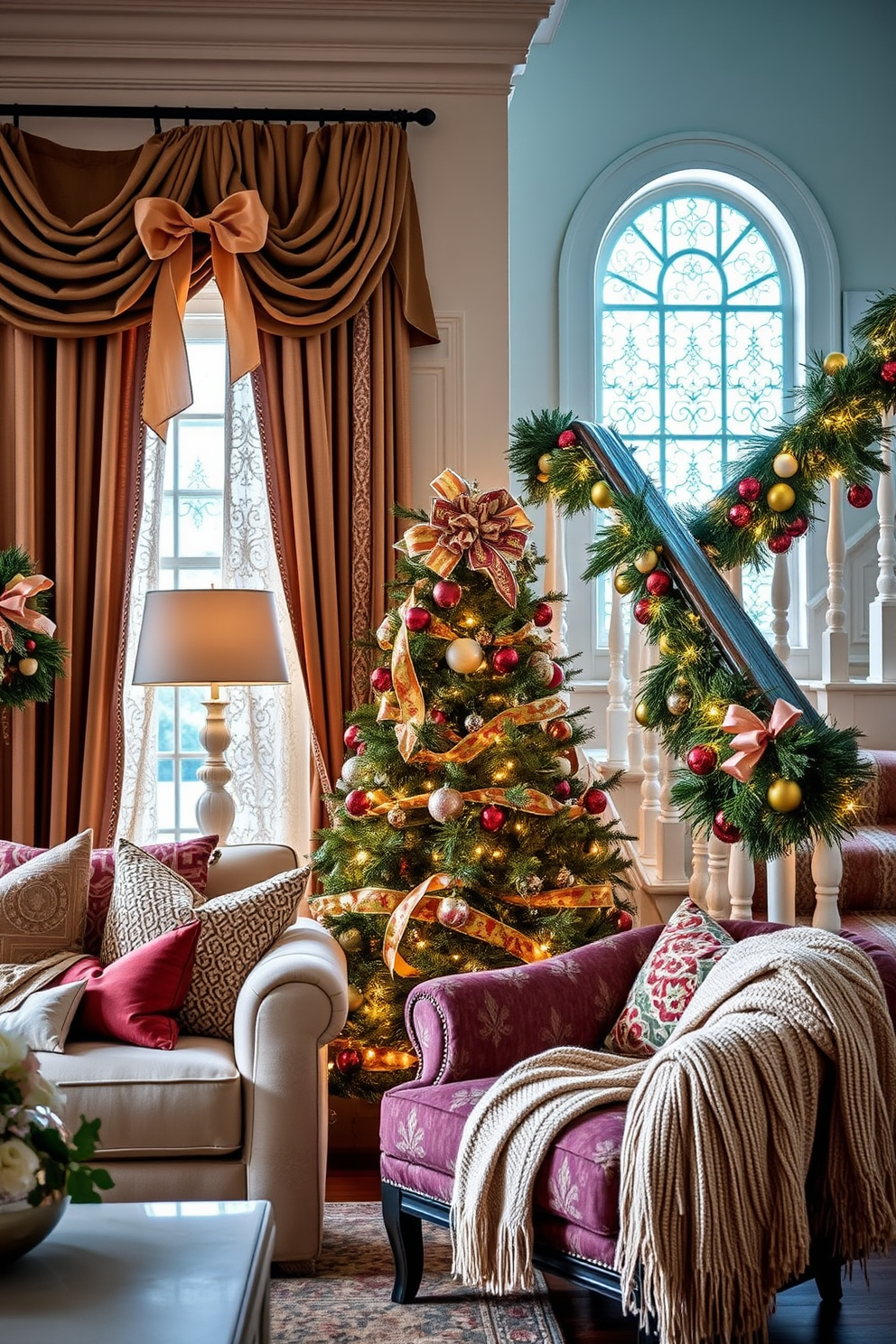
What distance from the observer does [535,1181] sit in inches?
80.4

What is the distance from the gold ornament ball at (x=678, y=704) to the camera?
2699mm

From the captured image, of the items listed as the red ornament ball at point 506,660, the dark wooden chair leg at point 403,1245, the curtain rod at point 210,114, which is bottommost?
the dark wooden chair leg at point 403,1245

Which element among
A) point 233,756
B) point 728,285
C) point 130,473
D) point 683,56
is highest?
point 683,56

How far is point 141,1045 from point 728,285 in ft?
13.9

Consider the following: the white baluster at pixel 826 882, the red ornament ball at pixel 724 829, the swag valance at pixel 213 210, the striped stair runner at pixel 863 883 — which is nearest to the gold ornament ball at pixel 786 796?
the red ornament ball at pixel 724 829

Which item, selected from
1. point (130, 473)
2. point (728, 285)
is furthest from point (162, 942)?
point (728, 285)

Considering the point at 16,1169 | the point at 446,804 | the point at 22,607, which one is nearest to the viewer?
the point at 16,1169

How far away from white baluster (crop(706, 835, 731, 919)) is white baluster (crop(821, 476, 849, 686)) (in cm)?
78

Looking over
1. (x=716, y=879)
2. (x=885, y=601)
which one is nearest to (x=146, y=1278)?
(x=716, y=879)

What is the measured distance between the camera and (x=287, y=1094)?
2.49 meters

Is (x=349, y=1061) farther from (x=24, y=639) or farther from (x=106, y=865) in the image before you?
(x=24, y=639)

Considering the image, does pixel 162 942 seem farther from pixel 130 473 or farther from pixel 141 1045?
pixel 130 473

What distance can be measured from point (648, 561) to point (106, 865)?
1.54 metres

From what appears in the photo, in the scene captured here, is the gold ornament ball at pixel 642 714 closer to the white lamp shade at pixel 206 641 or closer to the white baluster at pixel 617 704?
the white baluster at pixel 617 704
